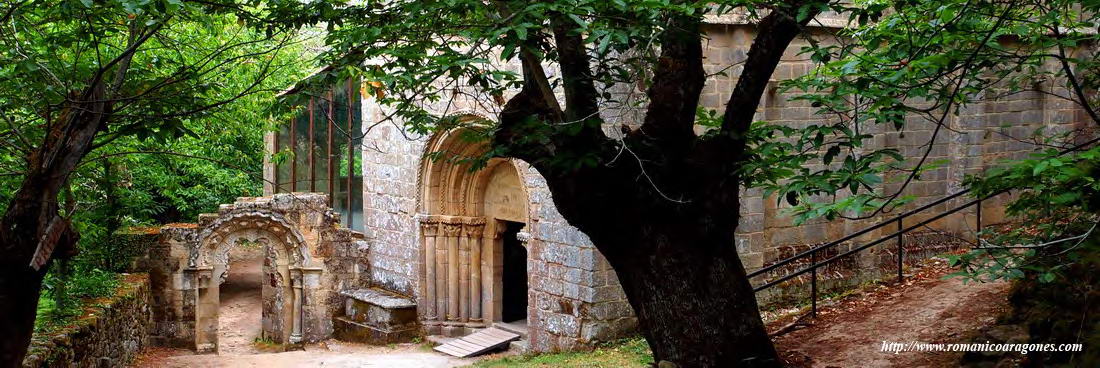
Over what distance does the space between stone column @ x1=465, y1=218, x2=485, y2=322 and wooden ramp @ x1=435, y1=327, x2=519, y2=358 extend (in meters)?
0.50

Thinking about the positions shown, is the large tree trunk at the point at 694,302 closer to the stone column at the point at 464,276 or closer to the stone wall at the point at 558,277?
the stone wall at the point at 558,277

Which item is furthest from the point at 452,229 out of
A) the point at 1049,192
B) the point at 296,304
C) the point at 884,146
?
the point at 1049,192

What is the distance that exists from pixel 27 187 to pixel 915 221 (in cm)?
1091

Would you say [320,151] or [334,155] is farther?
[320,151]

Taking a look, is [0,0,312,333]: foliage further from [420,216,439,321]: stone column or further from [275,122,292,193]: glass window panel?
[420,216,439,321]: stone column

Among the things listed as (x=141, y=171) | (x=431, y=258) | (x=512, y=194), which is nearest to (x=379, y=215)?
(x=431, y=258)

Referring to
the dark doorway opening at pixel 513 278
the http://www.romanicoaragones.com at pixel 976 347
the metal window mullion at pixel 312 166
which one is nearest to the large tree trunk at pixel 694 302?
the http://www.romanicoaragones.com at pixel 976 347

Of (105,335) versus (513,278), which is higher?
(513,278)

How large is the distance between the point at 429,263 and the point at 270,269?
4.12 m

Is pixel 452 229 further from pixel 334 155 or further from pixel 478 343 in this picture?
pixel 334 155

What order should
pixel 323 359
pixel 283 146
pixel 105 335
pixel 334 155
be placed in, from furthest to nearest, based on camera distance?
pixel 283 146 → pixel 334 155 → pixel 323 359 → pixel 105 335

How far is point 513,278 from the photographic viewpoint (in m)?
16.1

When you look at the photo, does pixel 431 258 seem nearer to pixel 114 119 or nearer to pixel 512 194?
pixel 512 194

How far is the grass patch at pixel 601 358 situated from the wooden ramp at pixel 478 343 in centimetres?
119
